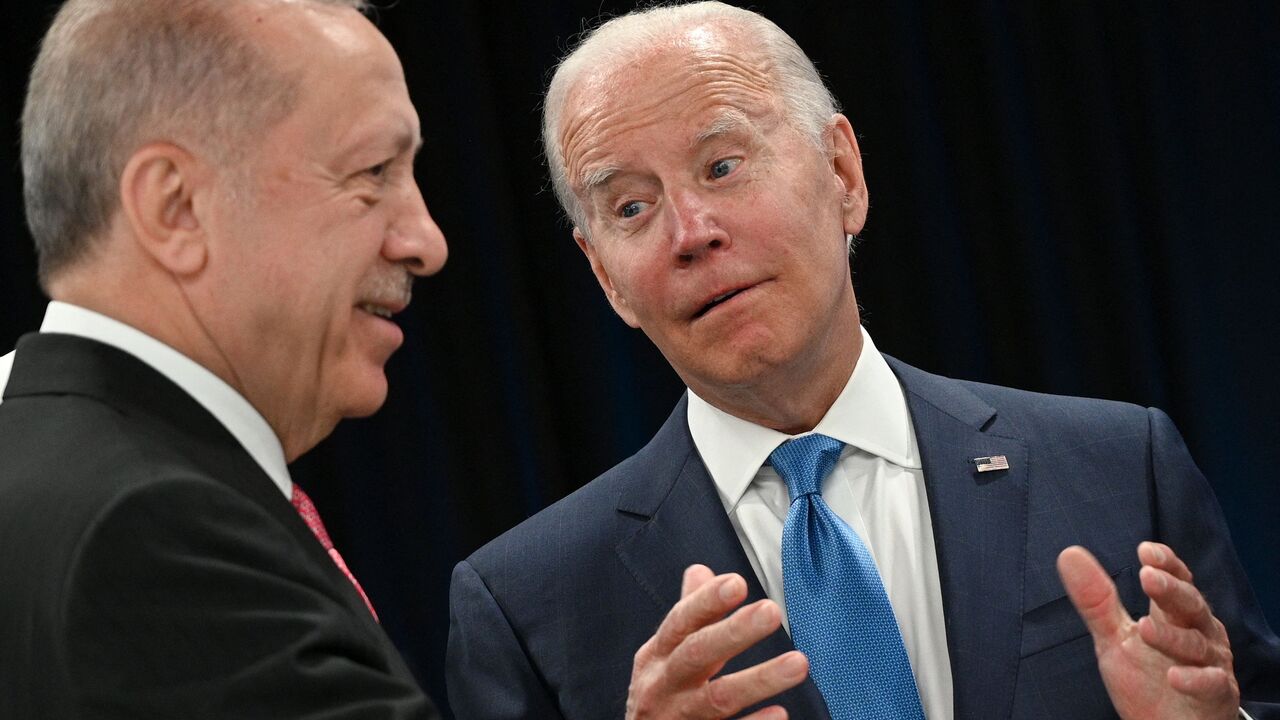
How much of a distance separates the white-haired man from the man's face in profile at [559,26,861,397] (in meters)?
0.69

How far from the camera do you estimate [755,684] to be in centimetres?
136

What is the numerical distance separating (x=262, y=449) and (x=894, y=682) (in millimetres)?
923

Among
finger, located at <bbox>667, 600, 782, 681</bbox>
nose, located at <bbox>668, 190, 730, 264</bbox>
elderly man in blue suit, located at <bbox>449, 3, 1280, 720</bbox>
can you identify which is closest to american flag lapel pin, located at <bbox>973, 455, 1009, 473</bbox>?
elderly man in blue suit, located at <bbox>449, 3, 1280, 720</bbox>

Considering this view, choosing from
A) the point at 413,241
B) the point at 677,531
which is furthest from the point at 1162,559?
the point at 413,241

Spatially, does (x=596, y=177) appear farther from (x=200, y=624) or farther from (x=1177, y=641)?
(x=200, y=624)

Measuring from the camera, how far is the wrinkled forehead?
1998 millimetres

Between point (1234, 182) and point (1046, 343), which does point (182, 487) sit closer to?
point (1046, 343)

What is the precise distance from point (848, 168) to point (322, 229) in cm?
116

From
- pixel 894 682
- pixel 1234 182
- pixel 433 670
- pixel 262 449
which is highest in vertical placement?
pixel 262 449

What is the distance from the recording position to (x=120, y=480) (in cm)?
98

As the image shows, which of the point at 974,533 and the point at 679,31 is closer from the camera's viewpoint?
the point at 974,533

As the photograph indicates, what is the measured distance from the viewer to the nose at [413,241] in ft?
4.22

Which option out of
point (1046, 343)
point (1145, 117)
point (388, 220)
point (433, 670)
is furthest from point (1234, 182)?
point (388, 220)

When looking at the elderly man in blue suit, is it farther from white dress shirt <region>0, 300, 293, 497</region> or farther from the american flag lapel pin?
white dress shirt <region>0, 300, 293, 497</region>
